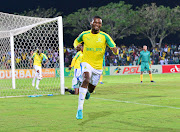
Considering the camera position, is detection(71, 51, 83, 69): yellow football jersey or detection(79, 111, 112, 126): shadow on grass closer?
detection(79, 111, 112, 126): shadow on grass

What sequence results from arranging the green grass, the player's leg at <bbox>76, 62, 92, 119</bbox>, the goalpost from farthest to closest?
the goalpost → the player's leg at <bbox>76, 62, 92, 119</bbox> → the green grass

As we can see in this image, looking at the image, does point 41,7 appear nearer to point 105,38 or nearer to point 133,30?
point 133,30

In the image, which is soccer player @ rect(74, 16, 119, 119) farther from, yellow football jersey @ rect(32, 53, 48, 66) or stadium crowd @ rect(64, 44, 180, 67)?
stadium crowd @ rect(64, 44, 180, 67)

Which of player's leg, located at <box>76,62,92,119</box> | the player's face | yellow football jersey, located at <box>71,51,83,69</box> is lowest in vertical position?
player's leg, located at <box>76,62,92,119</box>

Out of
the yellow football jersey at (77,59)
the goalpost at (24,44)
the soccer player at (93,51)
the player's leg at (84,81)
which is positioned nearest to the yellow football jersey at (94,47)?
the soccer player at (93,51)

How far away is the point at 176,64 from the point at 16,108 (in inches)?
1139

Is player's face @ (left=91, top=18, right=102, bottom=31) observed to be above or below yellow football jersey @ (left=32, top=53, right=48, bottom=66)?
above

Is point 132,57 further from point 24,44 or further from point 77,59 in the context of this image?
point 77,59

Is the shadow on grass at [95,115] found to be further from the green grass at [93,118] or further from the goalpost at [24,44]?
the goalpost at [24,44]

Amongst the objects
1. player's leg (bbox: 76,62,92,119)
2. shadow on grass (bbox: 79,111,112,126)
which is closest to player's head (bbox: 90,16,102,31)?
player's leg (bbox: 76,62,92,119)

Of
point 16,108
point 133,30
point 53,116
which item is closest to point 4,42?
point 16,108

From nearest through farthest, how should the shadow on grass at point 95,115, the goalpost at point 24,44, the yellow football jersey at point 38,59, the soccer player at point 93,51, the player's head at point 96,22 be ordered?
the shadow on grass at point 95,115, the player's head at point 96,22, the soccer player at point 93,51, the goalpost at point 24,44, the yellow football jersey at point 38,59

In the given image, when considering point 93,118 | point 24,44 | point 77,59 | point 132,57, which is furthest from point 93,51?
point 132,57

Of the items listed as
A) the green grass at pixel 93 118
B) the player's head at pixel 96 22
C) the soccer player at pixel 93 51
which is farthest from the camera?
the soccer player at pixel 93 51
